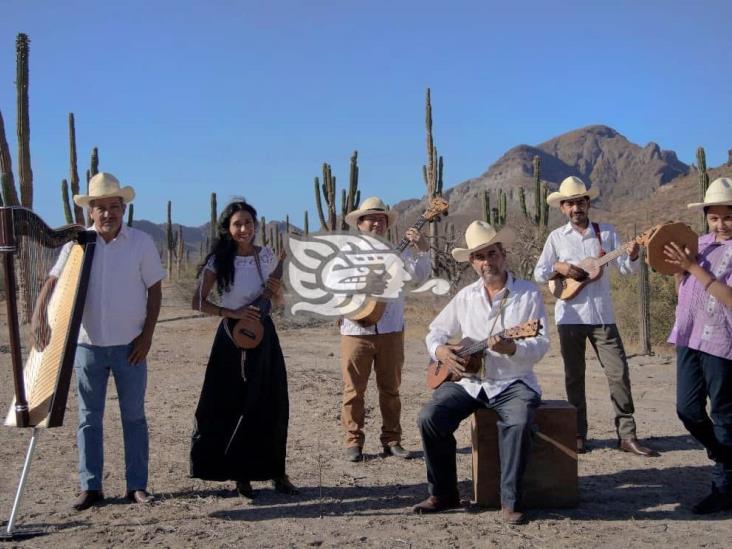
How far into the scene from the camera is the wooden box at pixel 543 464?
15.8 feet

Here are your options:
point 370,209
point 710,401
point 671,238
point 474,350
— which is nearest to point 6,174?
point 370,209

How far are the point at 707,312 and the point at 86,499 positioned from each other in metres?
4.09

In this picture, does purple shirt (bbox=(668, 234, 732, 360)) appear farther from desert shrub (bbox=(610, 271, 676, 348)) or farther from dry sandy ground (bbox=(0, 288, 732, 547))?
desert shrub (bbox=(610, 271, 676, 348))

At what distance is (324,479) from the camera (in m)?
5.56

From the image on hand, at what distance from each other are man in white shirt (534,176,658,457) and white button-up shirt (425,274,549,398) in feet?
4.44

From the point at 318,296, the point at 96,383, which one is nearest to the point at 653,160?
the point at 318,296

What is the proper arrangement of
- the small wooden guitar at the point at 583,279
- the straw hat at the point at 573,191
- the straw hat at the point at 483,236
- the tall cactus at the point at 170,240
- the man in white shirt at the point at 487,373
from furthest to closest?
the tall cactus at the point at 170,240
the straw hat at the point at 573,191
the small wooden guitar at the point at 583,279
the straw hat at the point at 483,236
the man in white shirt at the point at 487,373

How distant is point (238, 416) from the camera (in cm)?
509

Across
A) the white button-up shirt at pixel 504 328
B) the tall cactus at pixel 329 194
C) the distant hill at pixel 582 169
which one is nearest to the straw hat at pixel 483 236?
the white button-up shirt at pixel 504 328

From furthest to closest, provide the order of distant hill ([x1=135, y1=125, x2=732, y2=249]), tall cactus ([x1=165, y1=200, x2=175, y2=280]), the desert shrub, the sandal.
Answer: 1. distant hill ([x1=135, y1=125, x2=732, y2=249])
2. tall cactus ([x1=165, y1=200, x2=175, y2=280])
3. the desert shrub
4. the sandal

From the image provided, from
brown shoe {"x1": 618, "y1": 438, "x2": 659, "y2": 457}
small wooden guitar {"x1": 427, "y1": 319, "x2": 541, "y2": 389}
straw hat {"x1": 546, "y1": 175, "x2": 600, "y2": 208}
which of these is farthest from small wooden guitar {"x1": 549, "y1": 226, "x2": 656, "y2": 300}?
small wooden guitar {"x1": 427, "y1": 319, "x2": 541, "y2": 389}

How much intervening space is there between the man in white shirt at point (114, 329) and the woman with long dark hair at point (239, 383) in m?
0.37

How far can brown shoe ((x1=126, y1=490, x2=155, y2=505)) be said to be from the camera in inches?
194

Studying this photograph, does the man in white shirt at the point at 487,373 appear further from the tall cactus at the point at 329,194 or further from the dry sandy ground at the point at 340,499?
the tall cactus at the point at 329,194
